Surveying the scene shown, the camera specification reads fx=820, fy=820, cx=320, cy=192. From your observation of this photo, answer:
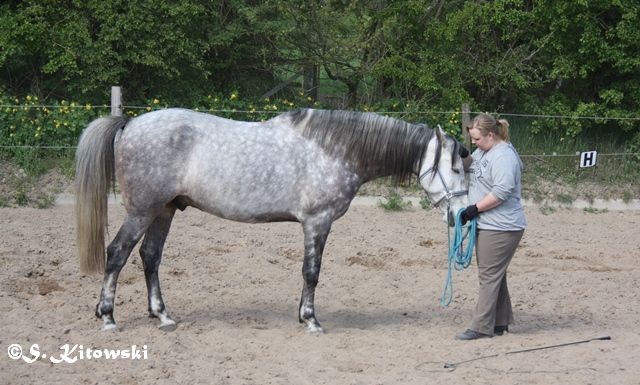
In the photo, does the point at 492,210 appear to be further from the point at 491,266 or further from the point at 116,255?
the point at 116,255

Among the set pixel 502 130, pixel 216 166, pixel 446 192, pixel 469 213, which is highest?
pixel 502 130

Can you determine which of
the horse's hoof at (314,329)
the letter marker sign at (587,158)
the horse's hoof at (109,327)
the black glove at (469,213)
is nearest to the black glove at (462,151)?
the black glove at (469,213)

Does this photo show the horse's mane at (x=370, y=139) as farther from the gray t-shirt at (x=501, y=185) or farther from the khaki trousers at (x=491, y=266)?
the khaki trousers at (x=491, y=266)

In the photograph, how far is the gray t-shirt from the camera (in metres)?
5.38

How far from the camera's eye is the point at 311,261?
18.8 ft

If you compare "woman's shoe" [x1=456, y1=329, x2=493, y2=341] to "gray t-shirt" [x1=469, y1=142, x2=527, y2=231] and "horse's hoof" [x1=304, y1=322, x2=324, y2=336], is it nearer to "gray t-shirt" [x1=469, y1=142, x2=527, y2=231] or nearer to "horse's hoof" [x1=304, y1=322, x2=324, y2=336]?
"gray t-shirt" [x1=469, y1=142, x2=527, y2=231]

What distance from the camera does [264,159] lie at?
562 cm

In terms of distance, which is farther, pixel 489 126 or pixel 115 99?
pixel 115 99

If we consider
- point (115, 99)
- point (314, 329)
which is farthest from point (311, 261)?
point (115, 99)

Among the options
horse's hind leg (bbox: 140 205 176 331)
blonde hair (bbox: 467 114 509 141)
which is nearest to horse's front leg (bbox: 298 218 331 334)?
horse's hind leg (bbox: 140 205 176 331)

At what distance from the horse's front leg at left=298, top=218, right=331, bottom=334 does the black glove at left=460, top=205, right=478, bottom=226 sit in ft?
3.01

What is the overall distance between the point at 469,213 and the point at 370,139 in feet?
2.83

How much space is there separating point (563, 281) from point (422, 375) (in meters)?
2.87

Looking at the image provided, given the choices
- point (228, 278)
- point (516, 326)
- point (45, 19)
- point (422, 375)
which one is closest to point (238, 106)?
point (45, 19)
